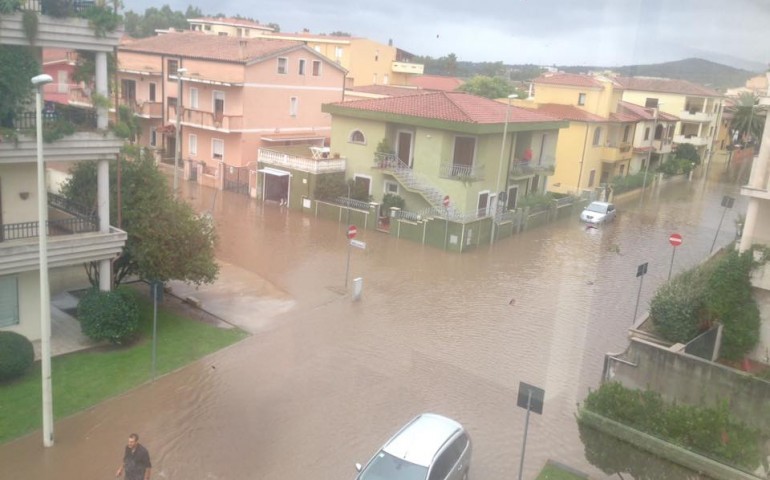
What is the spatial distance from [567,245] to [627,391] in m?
16.2

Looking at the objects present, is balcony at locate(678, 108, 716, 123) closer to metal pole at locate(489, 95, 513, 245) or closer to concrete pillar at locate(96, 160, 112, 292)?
metal pole at locate(489, 95, 513, 245)

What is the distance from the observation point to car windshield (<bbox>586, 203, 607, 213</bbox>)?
87.6 feet

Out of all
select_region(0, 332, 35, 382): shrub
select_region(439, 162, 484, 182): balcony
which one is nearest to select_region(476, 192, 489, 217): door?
select_region(439, 162, 484, 182): balcony

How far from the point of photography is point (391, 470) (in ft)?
24.5

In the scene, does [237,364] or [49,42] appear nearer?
[49,42]

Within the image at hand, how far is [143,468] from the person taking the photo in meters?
7.36

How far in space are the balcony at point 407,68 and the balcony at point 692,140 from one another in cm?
2221

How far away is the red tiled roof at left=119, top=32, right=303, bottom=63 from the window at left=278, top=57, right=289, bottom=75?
444 mm

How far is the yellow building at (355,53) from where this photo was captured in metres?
45.2

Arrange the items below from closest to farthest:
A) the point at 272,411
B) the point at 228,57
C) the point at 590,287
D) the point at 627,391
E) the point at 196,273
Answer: the point at 627,391 < the point at 272,411 < the point at 196,273 < the point at 590,287 < the point at 228,57

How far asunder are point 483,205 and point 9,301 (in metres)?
16.4

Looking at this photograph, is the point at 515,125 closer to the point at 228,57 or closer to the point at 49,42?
the point at 228,57

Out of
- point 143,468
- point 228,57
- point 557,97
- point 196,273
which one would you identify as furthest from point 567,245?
point 143,468

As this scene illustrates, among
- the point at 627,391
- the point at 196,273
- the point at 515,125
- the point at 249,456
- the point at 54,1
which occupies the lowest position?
the point at 249,456
